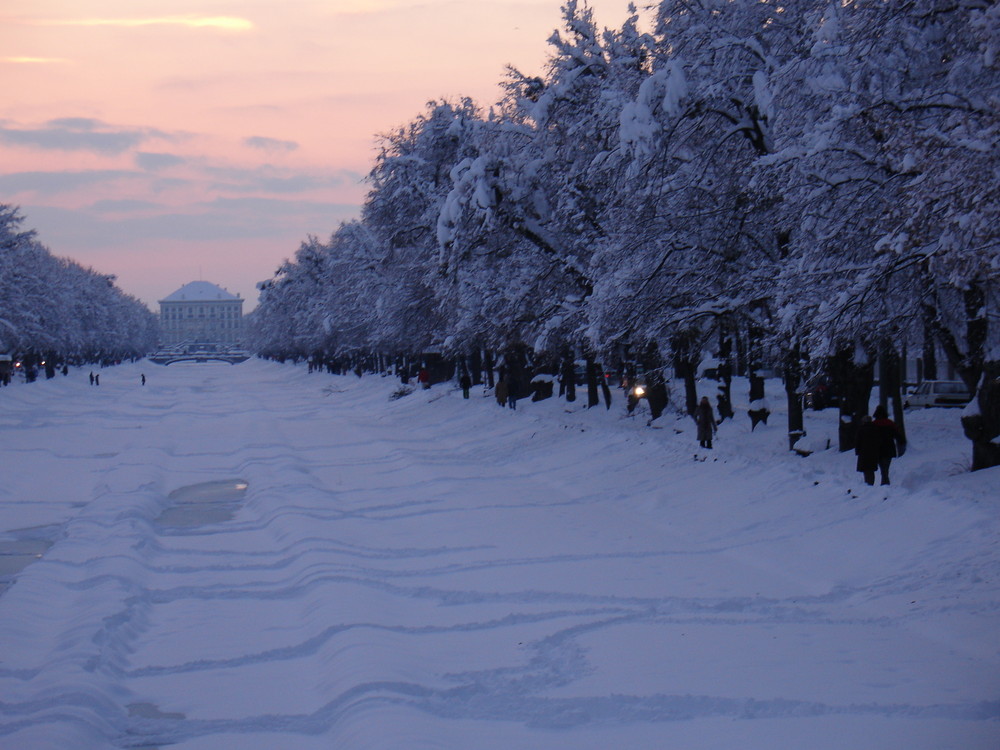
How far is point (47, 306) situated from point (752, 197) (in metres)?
63.9

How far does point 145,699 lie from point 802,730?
18.3ft

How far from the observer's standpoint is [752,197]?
17.5 meters

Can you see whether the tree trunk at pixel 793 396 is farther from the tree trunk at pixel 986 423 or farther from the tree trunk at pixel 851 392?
the tree trunk at pixel 986 423

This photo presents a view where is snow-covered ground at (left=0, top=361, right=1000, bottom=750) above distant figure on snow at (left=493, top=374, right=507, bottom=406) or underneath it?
underneath

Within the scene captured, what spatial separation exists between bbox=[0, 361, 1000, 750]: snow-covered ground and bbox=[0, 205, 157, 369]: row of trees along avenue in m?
32.9

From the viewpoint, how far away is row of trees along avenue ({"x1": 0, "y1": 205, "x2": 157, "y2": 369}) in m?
53.1

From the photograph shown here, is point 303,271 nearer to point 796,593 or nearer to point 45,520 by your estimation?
point 45,520

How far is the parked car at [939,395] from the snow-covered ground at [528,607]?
11.1m

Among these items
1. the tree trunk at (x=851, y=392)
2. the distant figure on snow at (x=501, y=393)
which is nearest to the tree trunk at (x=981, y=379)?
the tree trunk at (x=851, y=392)

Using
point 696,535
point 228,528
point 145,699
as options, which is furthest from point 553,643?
point 228,528

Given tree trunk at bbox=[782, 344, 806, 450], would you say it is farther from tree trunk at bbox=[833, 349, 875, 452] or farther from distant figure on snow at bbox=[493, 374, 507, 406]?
distant figure on snow at bbox=[493, 374, 507, 406]

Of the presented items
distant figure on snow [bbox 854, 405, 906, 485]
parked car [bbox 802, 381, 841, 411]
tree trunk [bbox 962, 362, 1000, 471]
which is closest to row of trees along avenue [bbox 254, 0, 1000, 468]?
tree trunk [bbox 962, 362, 1000, 471]

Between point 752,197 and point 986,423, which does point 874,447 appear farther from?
point 752,197

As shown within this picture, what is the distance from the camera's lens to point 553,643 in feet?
33.6
